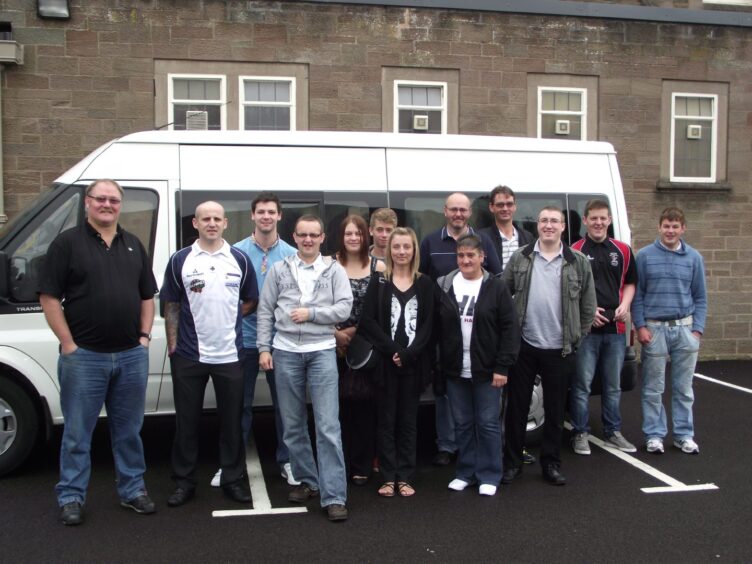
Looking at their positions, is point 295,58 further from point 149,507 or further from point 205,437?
point 149,507

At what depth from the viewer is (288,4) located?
10555 mm

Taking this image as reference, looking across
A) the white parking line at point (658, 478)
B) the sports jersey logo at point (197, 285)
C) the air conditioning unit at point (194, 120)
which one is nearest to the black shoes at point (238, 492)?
the sports jersey logo at point (197, 285)

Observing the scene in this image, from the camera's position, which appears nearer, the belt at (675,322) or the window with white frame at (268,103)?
the belt at (675,322)

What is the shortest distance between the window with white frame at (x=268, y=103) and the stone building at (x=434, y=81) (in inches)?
0.8

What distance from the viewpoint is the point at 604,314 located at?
5.64 metres

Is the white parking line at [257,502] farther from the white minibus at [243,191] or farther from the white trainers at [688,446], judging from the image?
the white trainers at [688,446]

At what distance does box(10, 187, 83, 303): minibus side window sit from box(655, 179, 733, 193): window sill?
9068 millimetres

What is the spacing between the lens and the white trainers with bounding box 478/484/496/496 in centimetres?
490

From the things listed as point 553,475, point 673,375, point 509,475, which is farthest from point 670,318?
point 509,475

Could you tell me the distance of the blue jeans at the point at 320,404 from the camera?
4508mm

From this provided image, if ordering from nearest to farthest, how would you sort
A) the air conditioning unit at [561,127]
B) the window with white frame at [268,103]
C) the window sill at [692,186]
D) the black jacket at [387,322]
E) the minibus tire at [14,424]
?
the black jacket at [387,322] → the minibus tire at [14,424] → the window with white frame at [268,103] → the air conditioning unit at [561,127] → the window sill at [692,186]

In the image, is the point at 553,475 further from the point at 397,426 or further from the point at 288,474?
the point at 288,474

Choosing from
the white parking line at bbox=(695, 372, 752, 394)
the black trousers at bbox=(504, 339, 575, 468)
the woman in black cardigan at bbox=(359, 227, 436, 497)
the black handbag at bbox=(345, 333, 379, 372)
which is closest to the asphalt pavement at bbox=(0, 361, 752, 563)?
the black trousers at bbox=(504, 339, 575, 468)

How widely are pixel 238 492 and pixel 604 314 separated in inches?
113
